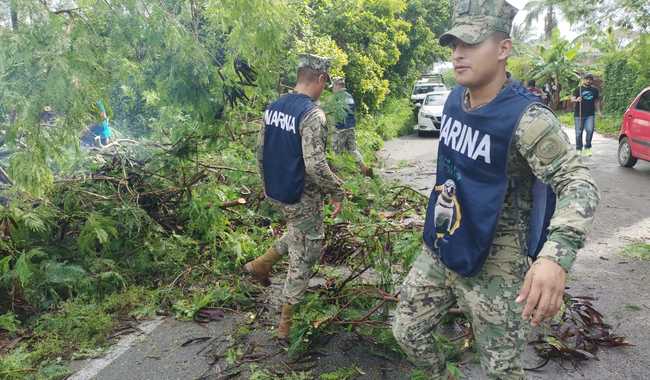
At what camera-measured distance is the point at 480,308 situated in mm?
2137

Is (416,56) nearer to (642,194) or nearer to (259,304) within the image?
(642,194)

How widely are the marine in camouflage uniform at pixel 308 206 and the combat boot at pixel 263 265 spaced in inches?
16.9

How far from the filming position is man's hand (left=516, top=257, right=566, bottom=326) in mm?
1623

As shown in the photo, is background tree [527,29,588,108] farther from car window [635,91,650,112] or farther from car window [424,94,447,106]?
car window [635,91,650,112]

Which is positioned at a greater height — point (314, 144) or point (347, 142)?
point (314, 144)

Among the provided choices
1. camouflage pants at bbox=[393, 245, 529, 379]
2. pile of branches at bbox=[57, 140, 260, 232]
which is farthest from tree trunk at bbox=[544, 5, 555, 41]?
camouflage pants at bbox=[393, 245, 529, 379]

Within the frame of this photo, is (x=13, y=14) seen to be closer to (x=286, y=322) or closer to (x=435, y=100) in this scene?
(x=286, y=322)

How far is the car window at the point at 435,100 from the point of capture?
697 inches

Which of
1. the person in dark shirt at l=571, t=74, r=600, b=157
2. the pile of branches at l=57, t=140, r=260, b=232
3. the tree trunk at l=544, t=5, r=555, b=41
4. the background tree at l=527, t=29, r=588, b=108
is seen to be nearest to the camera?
the pile of branches at l=57, t=140, r=260, b=232

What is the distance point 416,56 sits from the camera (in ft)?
76.3

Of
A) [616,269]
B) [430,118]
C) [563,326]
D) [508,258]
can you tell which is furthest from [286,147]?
[430,118]

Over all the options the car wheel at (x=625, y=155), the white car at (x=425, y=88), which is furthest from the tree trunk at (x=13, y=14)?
the white car at (x=425, y=88)

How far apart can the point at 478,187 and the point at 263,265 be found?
2345 mm

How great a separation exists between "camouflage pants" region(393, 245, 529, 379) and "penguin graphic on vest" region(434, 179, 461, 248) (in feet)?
0.51
